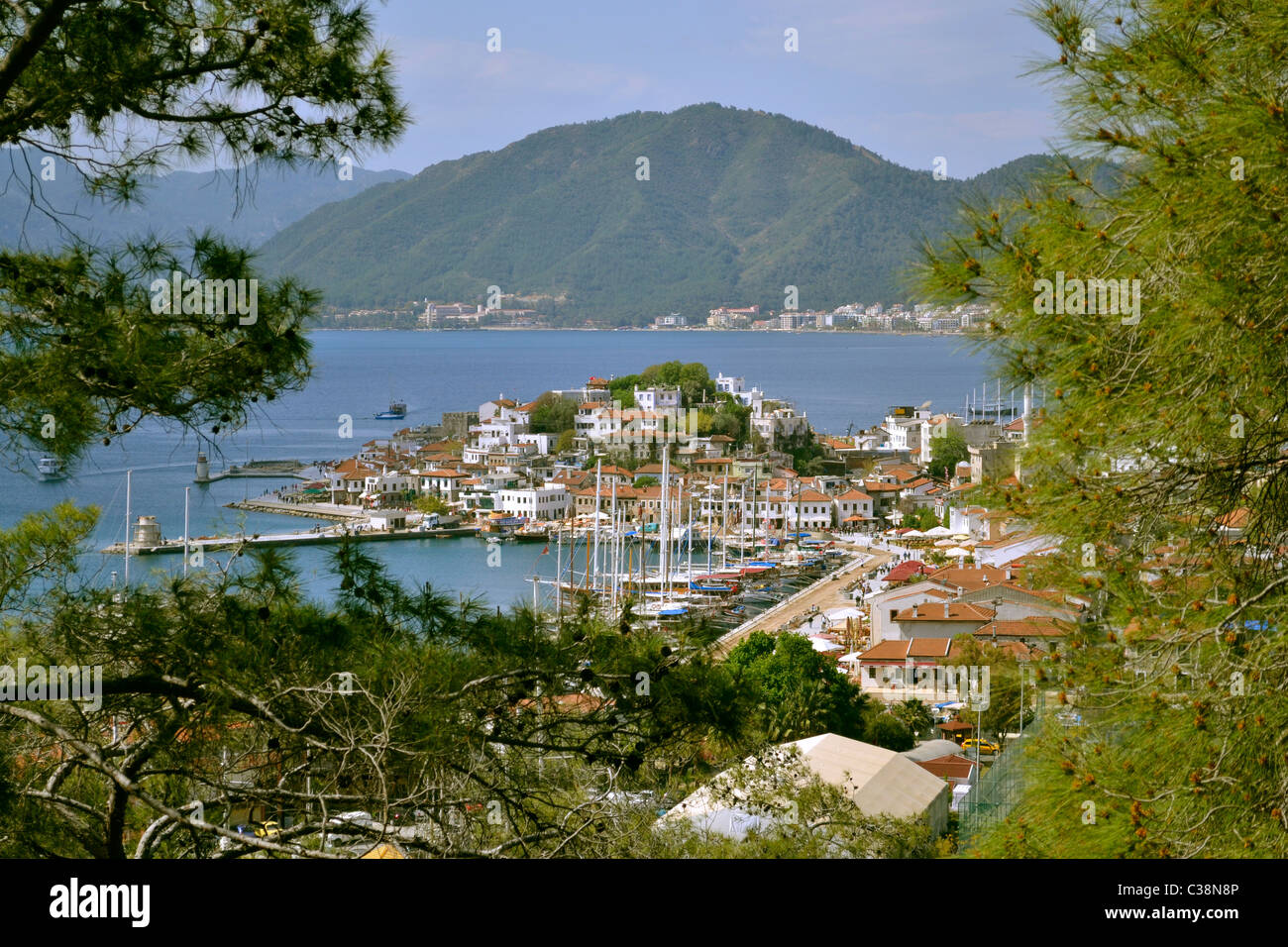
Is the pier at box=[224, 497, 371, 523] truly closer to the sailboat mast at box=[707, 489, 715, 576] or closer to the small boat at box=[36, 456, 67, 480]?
the sailboat mast at box=[707, 489, 715, 576]

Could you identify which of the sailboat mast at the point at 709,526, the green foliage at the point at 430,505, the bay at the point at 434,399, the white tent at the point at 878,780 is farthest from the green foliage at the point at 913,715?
the green foliage at the point at 430,505

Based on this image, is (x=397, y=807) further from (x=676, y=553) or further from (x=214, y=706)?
(x=676, y=553)

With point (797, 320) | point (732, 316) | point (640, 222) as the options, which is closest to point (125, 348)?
point (797, 320)

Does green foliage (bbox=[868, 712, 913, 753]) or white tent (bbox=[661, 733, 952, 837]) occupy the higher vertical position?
white tent (bbox=[661, 733, 952, 837])

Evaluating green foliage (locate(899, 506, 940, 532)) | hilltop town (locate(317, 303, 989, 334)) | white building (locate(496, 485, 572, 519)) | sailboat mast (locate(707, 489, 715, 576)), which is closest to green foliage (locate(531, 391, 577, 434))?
white building (locate(496, 485, 572, 519))

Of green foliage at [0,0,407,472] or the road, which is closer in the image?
green foliage at [0,0,407,472]

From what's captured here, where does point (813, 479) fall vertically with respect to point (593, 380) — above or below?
below
